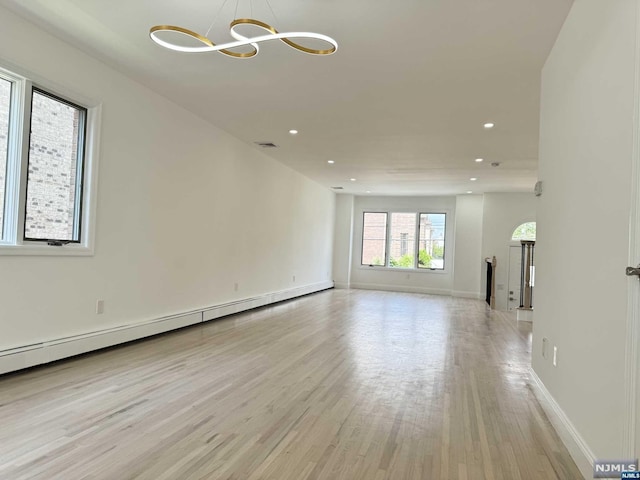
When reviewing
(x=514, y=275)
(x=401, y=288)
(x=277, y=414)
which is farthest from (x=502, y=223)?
(x=277, y=414)

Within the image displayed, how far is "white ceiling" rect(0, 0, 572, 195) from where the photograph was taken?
9.90ft

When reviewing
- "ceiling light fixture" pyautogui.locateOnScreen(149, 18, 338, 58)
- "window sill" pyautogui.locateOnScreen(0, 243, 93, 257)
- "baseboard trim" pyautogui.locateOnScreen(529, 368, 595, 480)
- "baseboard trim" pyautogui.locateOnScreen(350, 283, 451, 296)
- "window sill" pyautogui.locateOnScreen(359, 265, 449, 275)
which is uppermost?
"ceiling light fixture" pyautogui.locateOnScreen(149, 18, 338, 58)

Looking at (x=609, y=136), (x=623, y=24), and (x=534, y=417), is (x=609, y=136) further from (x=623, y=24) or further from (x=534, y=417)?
(x=534, y=417)

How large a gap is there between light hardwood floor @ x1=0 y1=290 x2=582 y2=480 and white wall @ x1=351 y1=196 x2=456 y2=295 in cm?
696

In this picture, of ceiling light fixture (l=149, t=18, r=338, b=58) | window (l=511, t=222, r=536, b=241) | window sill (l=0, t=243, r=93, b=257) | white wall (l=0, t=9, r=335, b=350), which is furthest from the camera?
window (l=511, t=222, r=536, b=241)

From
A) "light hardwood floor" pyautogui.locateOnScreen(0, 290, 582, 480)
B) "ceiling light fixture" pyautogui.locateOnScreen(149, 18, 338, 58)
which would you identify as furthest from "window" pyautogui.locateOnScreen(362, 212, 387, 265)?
"ceiling light fixture" pyautogui.locateOnScreen(149, 18, 338, 58)

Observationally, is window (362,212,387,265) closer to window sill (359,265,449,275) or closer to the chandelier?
window sill (359,265,449,275)

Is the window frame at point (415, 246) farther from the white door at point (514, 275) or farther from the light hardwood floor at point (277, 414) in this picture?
the light hardwood floor at point (277, 414)

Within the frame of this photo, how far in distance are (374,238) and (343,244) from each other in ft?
3.40

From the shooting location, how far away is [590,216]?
2234mm

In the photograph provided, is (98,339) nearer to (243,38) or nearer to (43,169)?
(43,169)

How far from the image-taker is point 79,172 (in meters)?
3.94

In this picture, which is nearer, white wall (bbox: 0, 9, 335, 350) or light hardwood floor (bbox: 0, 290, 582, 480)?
light hardwood floor (bbox: 0, 290, 582, 480)

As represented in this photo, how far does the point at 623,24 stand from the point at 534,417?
2432mm
